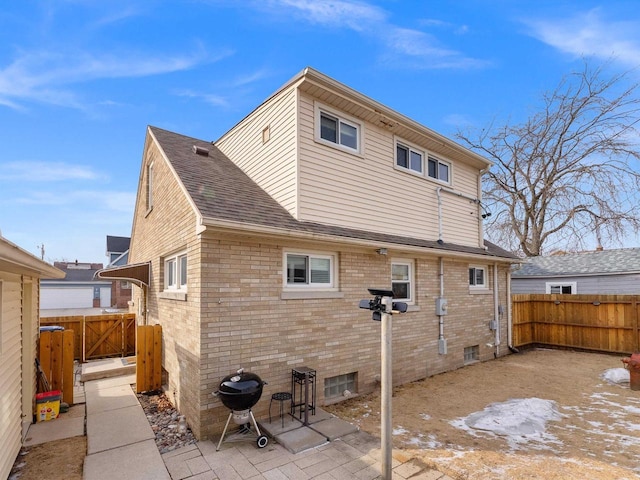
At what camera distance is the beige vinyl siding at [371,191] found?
A: 6992mm

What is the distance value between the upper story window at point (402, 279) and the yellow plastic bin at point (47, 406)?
23.3 feet

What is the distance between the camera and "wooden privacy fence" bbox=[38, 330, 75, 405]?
21.7ft

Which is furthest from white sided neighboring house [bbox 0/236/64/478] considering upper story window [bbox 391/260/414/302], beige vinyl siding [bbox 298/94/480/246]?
upper story window [bbox 391/260/414/302]

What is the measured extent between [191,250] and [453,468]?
16.3 feet

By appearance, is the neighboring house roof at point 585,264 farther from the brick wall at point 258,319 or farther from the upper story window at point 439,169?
the brick wall at point 258,319

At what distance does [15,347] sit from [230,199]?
390cm

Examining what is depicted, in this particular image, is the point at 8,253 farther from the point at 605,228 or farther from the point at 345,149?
the point at 605,228

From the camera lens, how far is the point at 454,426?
5.57m

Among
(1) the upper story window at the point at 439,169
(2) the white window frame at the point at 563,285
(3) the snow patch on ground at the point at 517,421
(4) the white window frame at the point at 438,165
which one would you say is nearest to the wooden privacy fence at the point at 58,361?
(3) the snow patch on ground at the point at 517,421

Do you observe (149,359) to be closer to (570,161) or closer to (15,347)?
(15,347)

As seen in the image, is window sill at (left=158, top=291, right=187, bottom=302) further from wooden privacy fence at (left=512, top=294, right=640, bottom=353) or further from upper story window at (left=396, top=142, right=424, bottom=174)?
wooden privacy fence at (left=512, top=294, right=640, bottom=353)

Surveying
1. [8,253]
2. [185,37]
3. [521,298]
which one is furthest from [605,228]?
[8,253]

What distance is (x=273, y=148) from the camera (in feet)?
25.0

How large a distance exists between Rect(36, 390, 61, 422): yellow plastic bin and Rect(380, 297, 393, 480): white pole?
5.95 m
